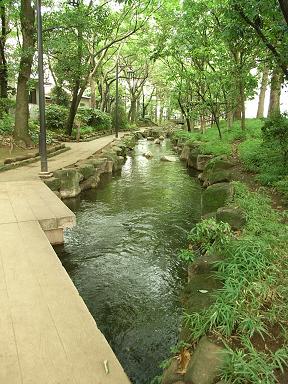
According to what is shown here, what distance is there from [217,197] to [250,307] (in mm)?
4419

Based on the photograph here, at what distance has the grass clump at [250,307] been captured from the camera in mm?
2477

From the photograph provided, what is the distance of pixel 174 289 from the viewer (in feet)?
16.5

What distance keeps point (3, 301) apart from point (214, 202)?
5.09 metres

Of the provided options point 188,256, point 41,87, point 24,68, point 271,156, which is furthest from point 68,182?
point 24,68

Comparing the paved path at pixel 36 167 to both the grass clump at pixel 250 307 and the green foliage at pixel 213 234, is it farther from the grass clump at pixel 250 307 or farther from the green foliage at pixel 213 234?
the grass clump at pixel 250 307

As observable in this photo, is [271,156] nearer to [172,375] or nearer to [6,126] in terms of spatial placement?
[172,375]

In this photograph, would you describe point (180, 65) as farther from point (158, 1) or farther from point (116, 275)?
point (116, 275)

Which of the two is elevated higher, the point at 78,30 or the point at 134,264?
the point at 78,30

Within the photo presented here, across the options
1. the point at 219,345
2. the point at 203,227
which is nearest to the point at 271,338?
the point at 219,345

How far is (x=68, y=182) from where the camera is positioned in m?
9.38

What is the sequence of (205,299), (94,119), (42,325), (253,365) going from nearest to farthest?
(253,365), (42,325), (205,299), (94,119)

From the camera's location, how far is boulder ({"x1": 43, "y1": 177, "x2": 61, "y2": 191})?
877 centimetres

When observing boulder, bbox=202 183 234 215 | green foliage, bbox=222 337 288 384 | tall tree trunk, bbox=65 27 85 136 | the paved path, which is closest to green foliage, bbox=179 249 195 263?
boulder, bbox=202 183 234 215

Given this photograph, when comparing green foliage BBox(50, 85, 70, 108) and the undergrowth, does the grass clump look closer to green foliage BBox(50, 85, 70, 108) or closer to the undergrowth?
the undergrowth
